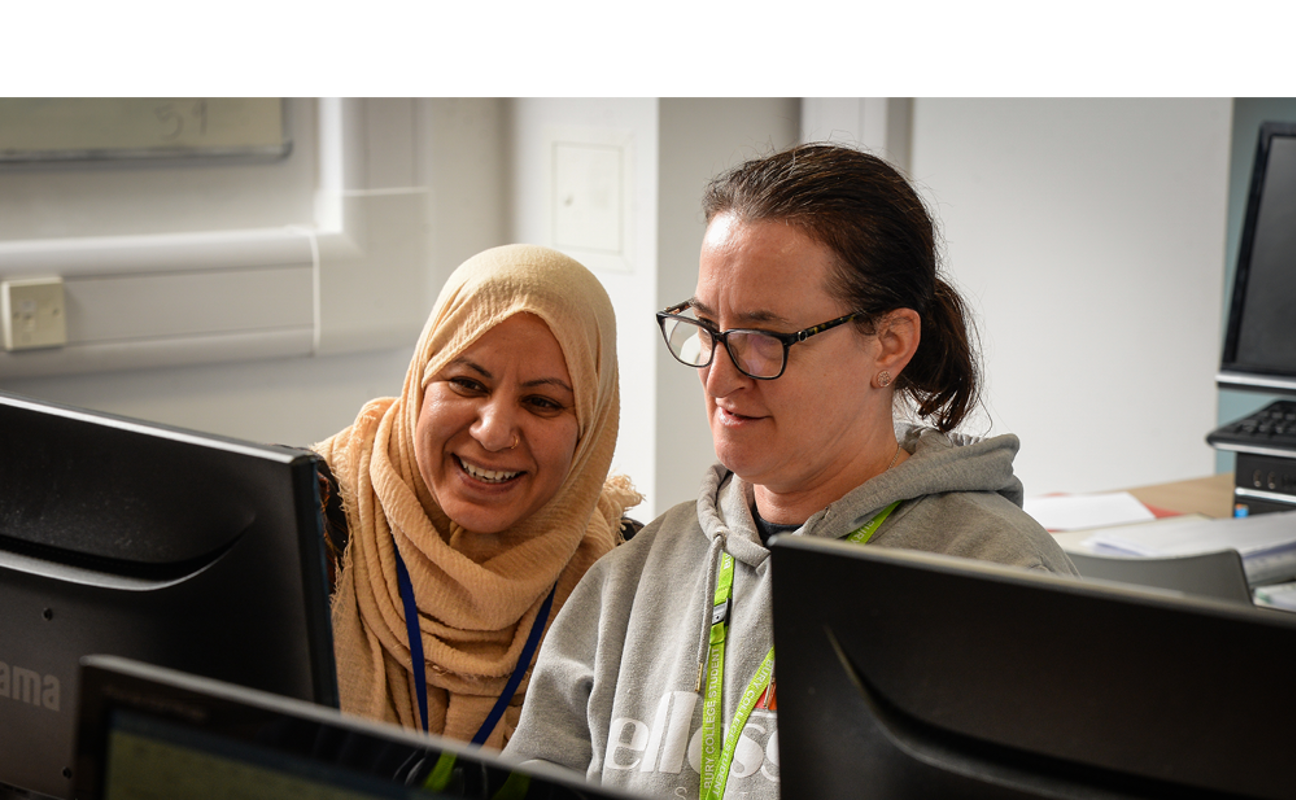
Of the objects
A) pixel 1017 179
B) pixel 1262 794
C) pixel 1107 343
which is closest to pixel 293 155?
pixel 1017 179

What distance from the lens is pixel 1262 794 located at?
660 millimetres

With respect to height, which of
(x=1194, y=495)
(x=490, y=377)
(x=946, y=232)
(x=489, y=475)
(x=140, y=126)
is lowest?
(x=1194, y=495)

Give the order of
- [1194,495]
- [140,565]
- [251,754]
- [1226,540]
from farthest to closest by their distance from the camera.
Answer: [1194,495], [1226,540], [140,565], [251,754]

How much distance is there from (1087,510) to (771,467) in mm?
1347

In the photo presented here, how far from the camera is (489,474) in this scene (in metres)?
1.56

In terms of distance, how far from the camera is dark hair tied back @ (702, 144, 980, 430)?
4.18ft

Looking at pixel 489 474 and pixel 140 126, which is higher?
pixel 140 126

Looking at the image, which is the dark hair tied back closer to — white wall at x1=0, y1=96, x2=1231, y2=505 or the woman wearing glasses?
the woman wearing glasses

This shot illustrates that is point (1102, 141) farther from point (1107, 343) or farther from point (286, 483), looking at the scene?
point (286, 483)

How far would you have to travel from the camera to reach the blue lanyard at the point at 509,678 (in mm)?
1525

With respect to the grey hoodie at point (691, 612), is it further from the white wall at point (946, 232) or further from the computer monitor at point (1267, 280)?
the white wall at point (946, 232)

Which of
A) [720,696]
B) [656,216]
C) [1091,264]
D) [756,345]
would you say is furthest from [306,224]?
[720,696]

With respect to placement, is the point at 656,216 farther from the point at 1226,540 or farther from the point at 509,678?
the point at 509,678

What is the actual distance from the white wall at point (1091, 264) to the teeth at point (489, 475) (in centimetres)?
166
